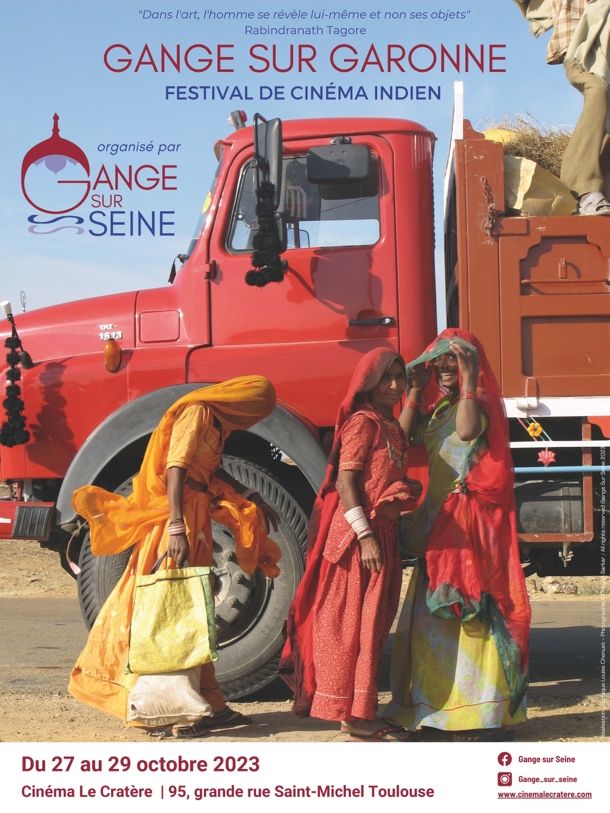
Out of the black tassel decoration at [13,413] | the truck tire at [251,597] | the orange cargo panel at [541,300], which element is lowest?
the truck tire at [251,597]

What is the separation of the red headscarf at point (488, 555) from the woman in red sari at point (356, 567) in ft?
0.65

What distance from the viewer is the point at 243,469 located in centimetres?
538

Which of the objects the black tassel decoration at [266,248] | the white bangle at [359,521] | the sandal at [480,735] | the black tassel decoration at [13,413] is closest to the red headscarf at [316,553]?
the white bangle at [359,521]

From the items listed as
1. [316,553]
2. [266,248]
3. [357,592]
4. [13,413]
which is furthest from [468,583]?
[13,413]

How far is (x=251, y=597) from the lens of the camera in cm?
529

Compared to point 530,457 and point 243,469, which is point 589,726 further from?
point 243,469

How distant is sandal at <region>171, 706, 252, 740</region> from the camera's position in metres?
4.57

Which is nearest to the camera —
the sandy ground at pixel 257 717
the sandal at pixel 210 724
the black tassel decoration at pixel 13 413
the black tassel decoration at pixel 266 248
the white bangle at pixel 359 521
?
the white bangle at pixel 359 521

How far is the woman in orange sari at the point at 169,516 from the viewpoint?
181 inches

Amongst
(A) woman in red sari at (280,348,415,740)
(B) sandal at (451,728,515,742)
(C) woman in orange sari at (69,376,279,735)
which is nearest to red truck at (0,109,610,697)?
(C) woman in orange sari at (69,376,279,735)

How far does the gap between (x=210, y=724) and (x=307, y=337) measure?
1.89 m

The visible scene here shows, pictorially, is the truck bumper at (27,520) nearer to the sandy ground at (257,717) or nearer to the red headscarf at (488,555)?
the sandy ground at (257,717)

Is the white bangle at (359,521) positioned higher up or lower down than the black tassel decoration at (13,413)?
lower down
